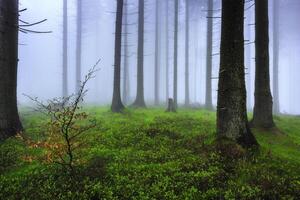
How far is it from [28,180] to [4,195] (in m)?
0.64

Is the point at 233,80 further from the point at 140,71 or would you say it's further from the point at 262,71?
the point at 140,71

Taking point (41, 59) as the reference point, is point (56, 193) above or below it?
below

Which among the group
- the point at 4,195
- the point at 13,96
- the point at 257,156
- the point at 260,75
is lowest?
the point at 4,195

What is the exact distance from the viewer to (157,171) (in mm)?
7262

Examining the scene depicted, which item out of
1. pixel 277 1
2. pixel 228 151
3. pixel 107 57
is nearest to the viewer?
pixel 228 151

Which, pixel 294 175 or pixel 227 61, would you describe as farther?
pixel 227 61

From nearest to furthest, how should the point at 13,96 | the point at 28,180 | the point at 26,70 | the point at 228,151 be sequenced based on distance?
1. the point at 28,180
2. the point at 228,151
3. the point at 13,96
4. the point at 26,70

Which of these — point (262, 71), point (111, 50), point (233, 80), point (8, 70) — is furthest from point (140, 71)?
point (111, 50)

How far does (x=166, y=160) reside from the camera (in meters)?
8.05

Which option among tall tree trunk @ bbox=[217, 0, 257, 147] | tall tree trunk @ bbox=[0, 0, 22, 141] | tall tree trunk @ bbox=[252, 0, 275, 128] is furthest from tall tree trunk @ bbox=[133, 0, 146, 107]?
tall tree trunk @ bbox=[217, 0, 257, 147]

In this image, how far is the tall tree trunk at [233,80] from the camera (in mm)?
8352

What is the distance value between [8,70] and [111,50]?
2265 inches

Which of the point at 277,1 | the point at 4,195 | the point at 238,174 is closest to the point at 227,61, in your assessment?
the point at 238,174

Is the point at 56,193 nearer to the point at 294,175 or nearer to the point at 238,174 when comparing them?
the point at 238,174
